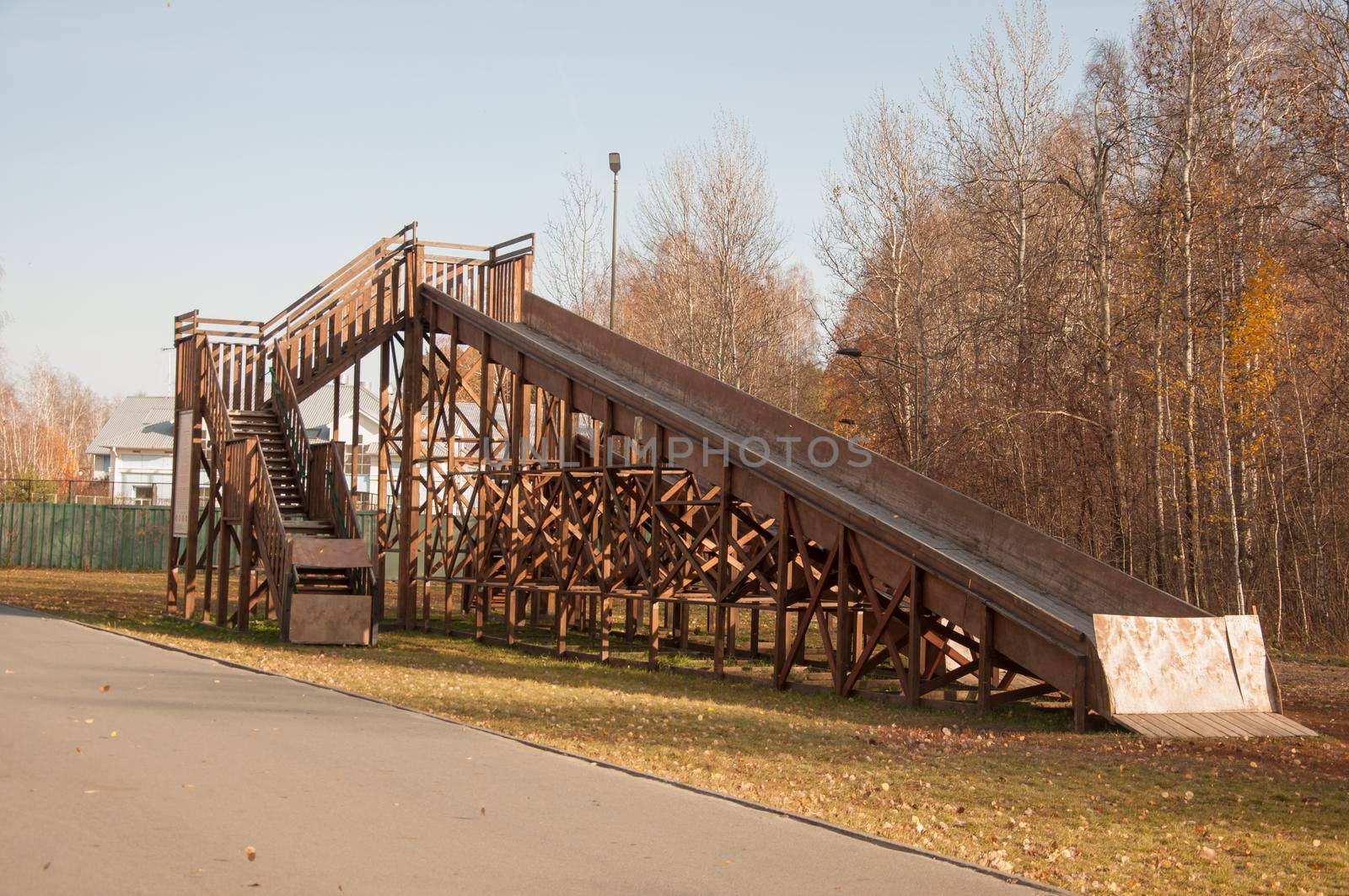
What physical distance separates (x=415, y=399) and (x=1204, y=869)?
1768cm

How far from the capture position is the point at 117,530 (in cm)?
4366

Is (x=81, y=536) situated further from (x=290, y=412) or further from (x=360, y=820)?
(x=360, y=820)

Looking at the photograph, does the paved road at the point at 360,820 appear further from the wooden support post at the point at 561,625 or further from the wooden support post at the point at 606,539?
the wooden support post at the point at 561,625

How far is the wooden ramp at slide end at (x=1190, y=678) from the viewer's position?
37.4 ft

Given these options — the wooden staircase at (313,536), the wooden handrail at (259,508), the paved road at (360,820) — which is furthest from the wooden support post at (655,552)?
the paved road at (360,820)

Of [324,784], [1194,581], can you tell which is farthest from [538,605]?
[324,784]

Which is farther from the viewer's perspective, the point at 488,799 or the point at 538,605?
the point at 538,605

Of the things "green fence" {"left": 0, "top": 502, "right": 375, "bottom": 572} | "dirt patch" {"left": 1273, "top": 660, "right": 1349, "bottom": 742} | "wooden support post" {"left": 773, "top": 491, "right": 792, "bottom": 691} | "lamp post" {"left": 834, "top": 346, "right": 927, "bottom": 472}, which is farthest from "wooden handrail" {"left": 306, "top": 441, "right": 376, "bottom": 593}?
"green fence" {"left": 0, "top": 502, "right": 375, "bottom": 572}

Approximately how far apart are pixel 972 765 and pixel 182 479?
60.3 ft

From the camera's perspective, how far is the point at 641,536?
830 inches

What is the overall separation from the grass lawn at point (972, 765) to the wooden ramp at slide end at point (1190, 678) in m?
0.28

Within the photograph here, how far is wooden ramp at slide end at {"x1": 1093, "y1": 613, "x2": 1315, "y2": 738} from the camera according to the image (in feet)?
37.4

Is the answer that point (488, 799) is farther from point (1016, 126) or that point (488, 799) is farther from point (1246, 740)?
point (1016, 126)

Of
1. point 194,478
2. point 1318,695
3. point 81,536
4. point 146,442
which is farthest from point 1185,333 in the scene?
point 146,442
